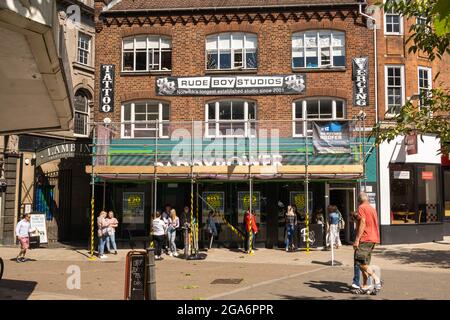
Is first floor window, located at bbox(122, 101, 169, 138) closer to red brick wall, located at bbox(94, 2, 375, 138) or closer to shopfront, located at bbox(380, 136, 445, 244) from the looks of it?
red brick wall, located at bbox(94, 2, 375, 138)

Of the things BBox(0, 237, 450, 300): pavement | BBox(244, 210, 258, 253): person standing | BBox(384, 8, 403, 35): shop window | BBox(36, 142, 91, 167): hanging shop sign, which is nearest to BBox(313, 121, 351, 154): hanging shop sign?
BBox(244, 210, 258, 253): person standing

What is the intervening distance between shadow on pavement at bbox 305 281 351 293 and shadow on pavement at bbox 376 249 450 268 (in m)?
4.47

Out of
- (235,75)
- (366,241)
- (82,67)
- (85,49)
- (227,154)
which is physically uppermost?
(85,49)

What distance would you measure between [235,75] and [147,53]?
13.0 ft

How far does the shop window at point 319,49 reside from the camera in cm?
2138

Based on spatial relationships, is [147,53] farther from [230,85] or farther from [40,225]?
[40,225]

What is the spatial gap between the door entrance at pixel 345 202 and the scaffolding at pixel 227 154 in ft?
6.04

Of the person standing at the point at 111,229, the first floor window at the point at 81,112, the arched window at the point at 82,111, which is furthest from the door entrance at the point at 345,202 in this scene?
the first floor window at the point at 81,112

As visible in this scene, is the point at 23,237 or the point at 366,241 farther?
the point at 23,237

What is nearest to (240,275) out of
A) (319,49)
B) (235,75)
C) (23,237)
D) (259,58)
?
(23,237)

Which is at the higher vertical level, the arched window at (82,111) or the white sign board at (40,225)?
the arched window at (82,111)

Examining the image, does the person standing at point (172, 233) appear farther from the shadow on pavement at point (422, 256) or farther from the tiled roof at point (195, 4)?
the tiled roof at point (195, 4)

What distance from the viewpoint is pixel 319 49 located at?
2144 cm
